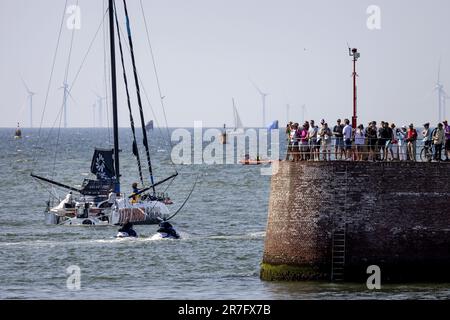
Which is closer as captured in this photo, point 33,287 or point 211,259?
point 33,287

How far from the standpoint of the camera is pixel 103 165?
71.7 metres

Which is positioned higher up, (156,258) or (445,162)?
(445,162)

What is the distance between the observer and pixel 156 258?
172 ft

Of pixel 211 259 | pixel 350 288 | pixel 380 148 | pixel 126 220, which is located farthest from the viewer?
pixel 126 220

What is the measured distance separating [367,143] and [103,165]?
96.9 ft

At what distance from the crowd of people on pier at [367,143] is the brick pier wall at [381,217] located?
1860mm

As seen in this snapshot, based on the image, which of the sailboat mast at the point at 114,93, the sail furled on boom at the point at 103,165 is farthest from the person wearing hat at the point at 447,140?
the sail furled on boom at the point at 103,165

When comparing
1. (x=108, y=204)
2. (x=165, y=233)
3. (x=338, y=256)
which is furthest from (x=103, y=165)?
(x=338, y=256)

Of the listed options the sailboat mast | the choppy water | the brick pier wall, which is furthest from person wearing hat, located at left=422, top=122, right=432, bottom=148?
the sailboat mast

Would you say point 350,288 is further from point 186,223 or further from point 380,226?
point 186,223

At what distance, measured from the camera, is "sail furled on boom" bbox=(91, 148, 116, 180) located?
71500 mm
